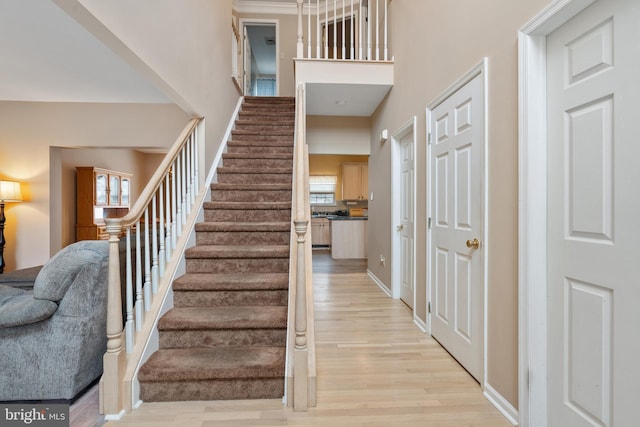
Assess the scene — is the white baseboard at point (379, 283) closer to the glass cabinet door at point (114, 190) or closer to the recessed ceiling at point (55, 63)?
the recessed ceiling at point (55, 63)

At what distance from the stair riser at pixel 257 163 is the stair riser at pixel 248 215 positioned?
87cm

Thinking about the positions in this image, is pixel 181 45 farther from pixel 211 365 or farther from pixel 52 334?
pixel 211 365

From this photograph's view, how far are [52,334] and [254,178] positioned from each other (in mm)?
2239

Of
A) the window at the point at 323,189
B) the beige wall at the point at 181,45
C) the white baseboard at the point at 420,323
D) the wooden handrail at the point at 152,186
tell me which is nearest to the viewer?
the beige wall at the point at 181,45

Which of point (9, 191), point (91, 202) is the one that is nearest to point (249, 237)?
point (9, 191)

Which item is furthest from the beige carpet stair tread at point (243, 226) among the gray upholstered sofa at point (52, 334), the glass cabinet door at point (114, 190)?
the glass cabinet door at point (114, 190)

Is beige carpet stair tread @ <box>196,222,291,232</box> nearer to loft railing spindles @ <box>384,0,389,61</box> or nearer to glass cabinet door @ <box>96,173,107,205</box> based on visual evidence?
loft railing spindles @ <box>384,0,389,61</box>

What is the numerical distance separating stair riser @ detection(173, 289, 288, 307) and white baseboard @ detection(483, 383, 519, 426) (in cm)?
136

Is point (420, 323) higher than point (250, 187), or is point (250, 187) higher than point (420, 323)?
point (250, 187)

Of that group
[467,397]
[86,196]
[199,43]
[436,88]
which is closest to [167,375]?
[467,397]

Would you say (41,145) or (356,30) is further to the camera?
(356,30)

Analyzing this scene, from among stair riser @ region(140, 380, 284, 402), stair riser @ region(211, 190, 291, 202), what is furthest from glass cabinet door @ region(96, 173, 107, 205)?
stair riser @ region(140, 380, 284, 402)

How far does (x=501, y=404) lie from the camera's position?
66.4 inches

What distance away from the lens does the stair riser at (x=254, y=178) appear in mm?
3537
